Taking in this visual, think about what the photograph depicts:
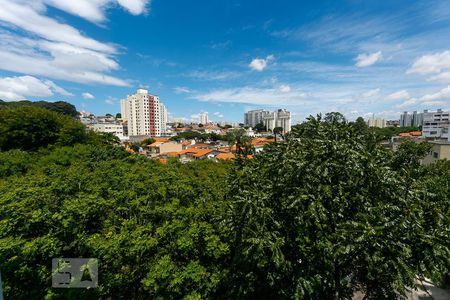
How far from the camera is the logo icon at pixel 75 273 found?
4.88m

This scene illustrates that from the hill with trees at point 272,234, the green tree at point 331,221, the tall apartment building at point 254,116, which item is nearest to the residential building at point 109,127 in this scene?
the hill with trees at point 272,234

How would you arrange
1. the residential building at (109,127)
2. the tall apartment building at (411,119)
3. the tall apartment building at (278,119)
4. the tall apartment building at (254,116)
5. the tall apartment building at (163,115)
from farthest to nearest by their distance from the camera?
the tall apartment building at (254,116), the tall apartment building at (278,119), the tall apartment building at (411,119), the tall apartment building at (163,115), the residential building at (109,127)

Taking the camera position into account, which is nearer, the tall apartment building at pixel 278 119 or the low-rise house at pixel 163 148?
the low-rise house at pixel 163 148

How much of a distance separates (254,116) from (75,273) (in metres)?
146

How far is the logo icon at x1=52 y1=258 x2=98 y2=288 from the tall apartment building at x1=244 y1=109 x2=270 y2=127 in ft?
443

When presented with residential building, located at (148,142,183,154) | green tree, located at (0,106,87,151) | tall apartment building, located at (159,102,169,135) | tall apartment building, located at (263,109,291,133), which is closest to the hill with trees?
green tree, located at (0,106,87,151)

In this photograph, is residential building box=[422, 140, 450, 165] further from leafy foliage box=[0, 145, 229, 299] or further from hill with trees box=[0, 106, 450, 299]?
leafy foliage box=[0, 145, 229, 299]

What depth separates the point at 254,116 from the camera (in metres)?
147

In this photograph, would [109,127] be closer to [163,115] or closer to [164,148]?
[163,115]

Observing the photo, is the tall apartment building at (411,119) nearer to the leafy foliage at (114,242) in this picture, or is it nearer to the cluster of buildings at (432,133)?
the cluster of buildings at (432,133)

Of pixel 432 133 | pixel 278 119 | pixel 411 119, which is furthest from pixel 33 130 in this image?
pixel 411 119

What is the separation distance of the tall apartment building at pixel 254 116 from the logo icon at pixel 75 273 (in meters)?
135

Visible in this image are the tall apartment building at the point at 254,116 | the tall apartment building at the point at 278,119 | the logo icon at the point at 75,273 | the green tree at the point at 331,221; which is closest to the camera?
the green tree at the point at 331,221

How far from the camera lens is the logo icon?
4.88 m
